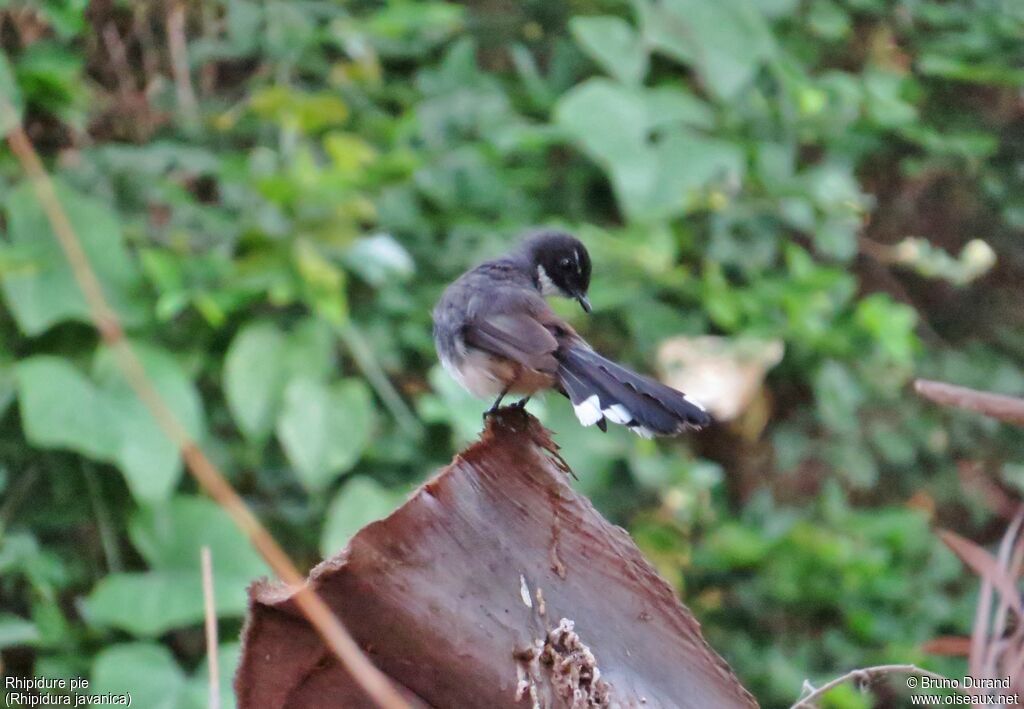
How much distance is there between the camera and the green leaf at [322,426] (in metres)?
3.63

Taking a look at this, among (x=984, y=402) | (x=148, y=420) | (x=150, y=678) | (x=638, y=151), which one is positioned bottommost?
(x=150, y=678)

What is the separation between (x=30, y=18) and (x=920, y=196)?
353 cm

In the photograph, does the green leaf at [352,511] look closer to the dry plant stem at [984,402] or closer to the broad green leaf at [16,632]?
the broad green leaf at [16,632]

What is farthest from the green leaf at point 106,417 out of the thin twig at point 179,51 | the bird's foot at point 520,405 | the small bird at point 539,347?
the bird's foot at point 520,405

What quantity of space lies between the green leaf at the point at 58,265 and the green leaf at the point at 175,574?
621 mm

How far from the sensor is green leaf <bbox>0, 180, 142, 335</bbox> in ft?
11.8

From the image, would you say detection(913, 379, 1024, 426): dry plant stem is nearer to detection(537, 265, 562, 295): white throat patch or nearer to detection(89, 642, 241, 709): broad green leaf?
detection(537, 265, 562, 295): white throat patch

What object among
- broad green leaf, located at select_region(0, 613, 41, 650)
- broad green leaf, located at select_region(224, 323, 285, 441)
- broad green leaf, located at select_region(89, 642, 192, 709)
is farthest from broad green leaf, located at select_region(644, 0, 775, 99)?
broad green leaf, located at select_region(0, 613, 41, 650)

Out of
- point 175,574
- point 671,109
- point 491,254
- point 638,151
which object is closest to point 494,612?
point 175,574

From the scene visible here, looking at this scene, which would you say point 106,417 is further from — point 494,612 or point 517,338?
point 494,612

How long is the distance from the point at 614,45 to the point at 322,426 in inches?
68.5

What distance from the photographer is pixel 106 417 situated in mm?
3518

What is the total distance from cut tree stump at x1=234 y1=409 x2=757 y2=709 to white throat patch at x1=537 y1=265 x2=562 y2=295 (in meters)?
1.22

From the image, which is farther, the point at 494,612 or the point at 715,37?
the point at 715,37
